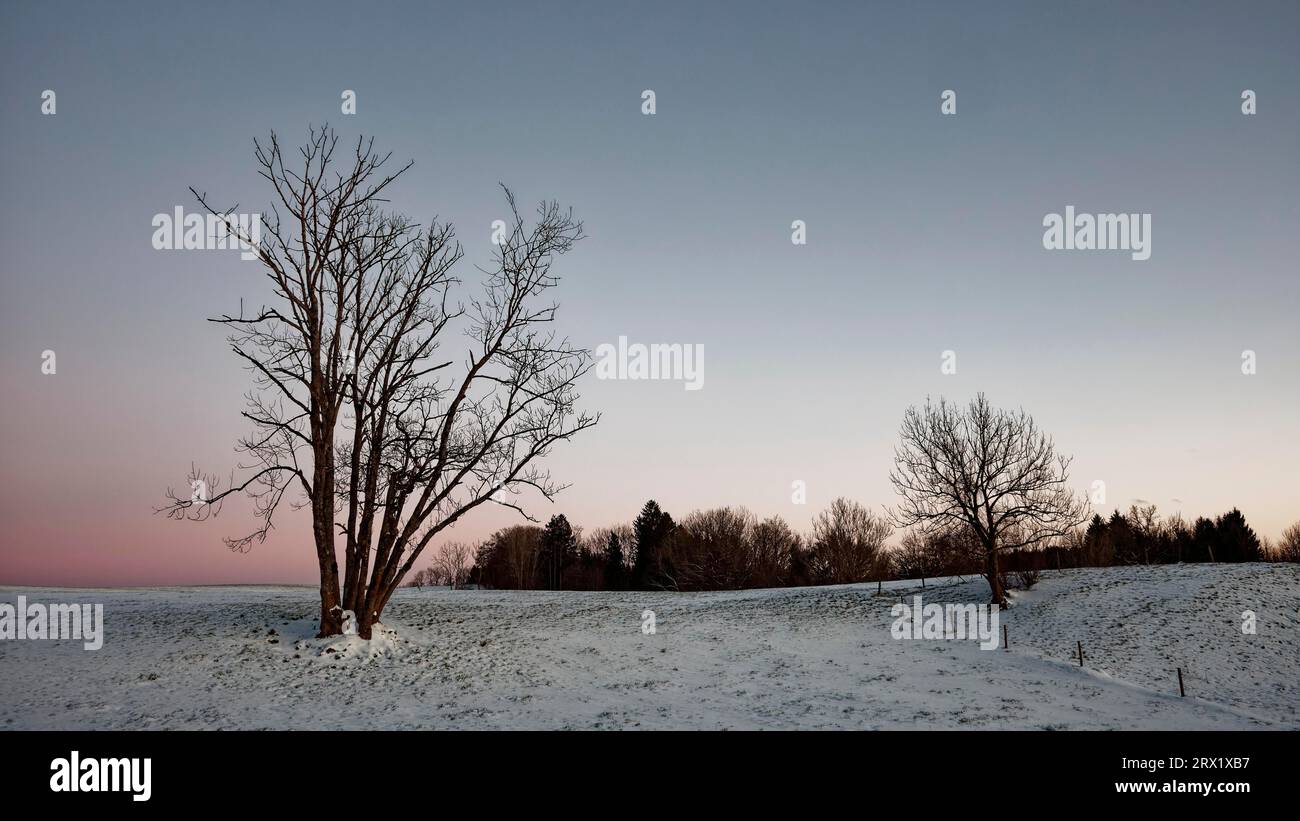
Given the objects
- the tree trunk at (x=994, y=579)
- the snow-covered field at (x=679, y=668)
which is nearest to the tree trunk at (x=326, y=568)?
the snow-covered field at (x=679, y=668)

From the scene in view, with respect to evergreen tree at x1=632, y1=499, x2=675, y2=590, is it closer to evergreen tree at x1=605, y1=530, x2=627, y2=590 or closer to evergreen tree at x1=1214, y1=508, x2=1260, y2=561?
evergreen tree at x1=605, y1=530, x2=627, y2=590

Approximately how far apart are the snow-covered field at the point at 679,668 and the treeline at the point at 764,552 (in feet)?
117

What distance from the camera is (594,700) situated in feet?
59.8

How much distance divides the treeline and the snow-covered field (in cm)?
3575

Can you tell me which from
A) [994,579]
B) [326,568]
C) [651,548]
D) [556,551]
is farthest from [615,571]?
[326,568]

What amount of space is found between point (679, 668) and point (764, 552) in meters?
68.2

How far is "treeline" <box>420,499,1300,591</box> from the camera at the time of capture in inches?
2689

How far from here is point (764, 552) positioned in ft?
289

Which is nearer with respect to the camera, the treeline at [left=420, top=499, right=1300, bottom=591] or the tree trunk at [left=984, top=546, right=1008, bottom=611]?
the tree trunk at [left=984, top=546, right=1008, bottom=611]

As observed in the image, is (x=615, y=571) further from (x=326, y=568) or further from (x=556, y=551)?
(x=326, y=568)

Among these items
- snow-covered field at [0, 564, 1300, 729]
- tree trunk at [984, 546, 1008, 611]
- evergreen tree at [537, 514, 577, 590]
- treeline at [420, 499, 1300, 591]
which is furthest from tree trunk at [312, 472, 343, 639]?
evergreen tree at [537, 514, 577, 590]

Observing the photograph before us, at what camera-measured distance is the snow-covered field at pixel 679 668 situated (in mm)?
16234

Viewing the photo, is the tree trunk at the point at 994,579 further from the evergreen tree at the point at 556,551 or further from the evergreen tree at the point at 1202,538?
the evergreen tree at the point at 556,551
